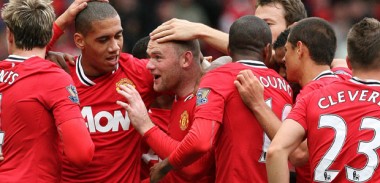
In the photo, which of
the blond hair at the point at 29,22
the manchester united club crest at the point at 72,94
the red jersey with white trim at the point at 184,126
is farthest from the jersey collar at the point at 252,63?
the blond hair at the point at 29,22

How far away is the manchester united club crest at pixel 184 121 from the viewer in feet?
26.4

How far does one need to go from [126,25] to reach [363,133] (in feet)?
38.6

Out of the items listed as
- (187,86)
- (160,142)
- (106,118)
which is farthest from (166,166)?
(187,86)

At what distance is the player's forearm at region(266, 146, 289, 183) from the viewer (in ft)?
22.7

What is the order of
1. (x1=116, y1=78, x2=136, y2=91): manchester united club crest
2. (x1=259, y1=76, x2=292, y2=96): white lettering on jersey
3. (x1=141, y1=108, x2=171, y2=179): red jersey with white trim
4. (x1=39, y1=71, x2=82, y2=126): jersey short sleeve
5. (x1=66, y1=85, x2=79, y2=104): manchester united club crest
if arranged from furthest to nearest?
(x1=141, y1=108, x2=171, y2=179): red jersey with white trim
(x1=116, y1=78, x2=136, y2=91): manchester united club crest
(x1=259, y1=76, x2=292, y2=96): white lettering on jersey
(x1=66, y1=85, x2=79, y2=104): manchester united club crest
(x1=39, y1=71, x2=82, y2=126): jersey short sleeve

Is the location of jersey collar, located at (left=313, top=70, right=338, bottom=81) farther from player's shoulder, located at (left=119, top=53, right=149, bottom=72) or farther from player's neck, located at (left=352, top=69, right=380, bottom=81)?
player's shoulder, located at (left=119, top=53, right=149, bottom=72)

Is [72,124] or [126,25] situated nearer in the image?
[72,124]

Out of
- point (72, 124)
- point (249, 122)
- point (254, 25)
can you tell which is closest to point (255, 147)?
point (249, 122)

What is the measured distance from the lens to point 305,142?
7.68 meters

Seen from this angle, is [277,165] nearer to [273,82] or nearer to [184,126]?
[273,82]

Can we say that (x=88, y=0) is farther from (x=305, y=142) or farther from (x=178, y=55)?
(x=305, y=142)

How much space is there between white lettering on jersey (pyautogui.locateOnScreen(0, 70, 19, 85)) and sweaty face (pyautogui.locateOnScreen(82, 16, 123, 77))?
37.1 inches

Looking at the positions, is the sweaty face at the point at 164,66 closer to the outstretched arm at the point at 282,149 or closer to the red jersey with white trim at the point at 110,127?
the red jersey with white trim at the point at 110,127

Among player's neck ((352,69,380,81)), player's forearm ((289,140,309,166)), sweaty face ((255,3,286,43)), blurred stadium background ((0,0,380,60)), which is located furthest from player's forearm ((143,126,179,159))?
blurred stadium background ((0,0,380,60))
